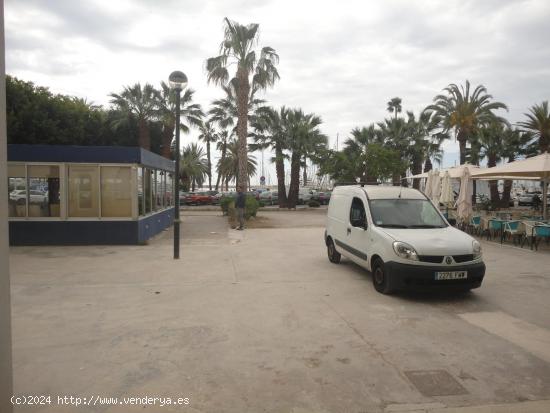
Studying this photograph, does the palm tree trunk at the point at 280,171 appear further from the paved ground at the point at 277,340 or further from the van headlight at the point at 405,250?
the van headlight at the point at 405,250

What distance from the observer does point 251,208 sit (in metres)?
21.5

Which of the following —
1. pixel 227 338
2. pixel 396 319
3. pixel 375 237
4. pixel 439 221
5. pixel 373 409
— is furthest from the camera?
pixel 439 221

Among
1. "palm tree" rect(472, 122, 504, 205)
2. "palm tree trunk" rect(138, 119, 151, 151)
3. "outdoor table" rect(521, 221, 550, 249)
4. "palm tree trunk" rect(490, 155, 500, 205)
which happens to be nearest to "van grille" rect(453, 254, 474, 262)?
"outdoor table" rect(521, 221, 550, 249)

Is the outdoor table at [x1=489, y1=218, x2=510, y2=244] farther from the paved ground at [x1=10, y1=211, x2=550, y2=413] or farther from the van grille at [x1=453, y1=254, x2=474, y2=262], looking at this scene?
the van grille at [x1=453, y1=254, x2=474, y2=262]

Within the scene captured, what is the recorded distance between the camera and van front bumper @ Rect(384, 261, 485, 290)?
6.54 m

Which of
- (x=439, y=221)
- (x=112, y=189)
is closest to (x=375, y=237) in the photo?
(x=439, y=221)

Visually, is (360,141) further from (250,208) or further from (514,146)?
(250,208)

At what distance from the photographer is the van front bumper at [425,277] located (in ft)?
21.4

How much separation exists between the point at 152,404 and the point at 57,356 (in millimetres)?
1614

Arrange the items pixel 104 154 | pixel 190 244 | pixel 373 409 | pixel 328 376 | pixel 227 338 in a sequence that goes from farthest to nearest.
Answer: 1. pixel 190 244
2. pixel 104 154
3. pixel 227 338
4. pixel 328 376
5. pixel 373 409

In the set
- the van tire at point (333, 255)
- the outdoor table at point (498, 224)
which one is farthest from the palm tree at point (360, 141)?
the van tire at point (333, 255)

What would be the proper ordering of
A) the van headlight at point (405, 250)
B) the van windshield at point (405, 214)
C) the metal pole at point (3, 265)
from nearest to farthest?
the metal pole at point (3, 265) < the van headlight at point (405, 250) < the van windshield at point (405, 214)

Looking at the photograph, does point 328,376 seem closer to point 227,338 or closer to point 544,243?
point 227,338

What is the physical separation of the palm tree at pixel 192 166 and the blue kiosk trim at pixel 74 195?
4110 centimetres
